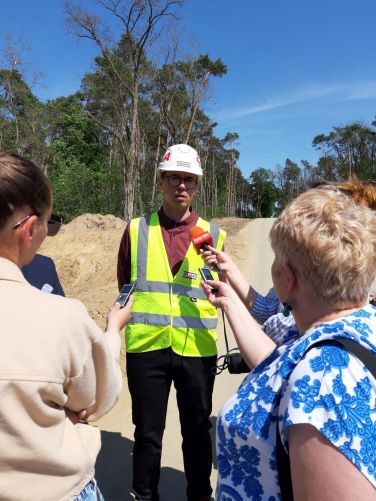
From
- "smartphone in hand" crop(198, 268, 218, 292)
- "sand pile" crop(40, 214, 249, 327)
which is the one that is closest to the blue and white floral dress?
"smartphone in hand" crop(198, 268, 218, 292)

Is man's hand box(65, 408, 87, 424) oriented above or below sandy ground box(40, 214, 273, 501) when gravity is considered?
above

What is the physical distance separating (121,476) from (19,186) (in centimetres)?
279

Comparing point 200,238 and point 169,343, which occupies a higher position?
point 200,238

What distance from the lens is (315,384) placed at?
105 centimetres

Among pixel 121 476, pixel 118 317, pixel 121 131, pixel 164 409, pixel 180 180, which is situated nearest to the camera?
pixel 118 317

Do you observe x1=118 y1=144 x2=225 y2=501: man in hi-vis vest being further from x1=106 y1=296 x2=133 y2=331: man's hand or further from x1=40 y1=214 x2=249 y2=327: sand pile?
x1=40 y1=214 x2=249 y2=327: sand pile

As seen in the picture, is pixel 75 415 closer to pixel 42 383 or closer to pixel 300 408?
pixel 42 383

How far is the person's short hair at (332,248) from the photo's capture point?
119cm

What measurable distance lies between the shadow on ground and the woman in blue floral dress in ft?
6.34

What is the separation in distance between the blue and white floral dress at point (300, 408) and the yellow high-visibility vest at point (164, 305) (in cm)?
137

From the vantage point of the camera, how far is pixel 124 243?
2959 mm

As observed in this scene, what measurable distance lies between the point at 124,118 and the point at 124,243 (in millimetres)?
26336

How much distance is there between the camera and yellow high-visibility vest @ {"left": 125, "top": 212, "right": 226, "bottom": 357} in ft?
8.96

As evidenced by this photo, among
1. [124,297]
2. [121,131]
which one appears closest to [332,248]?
[124,297]
